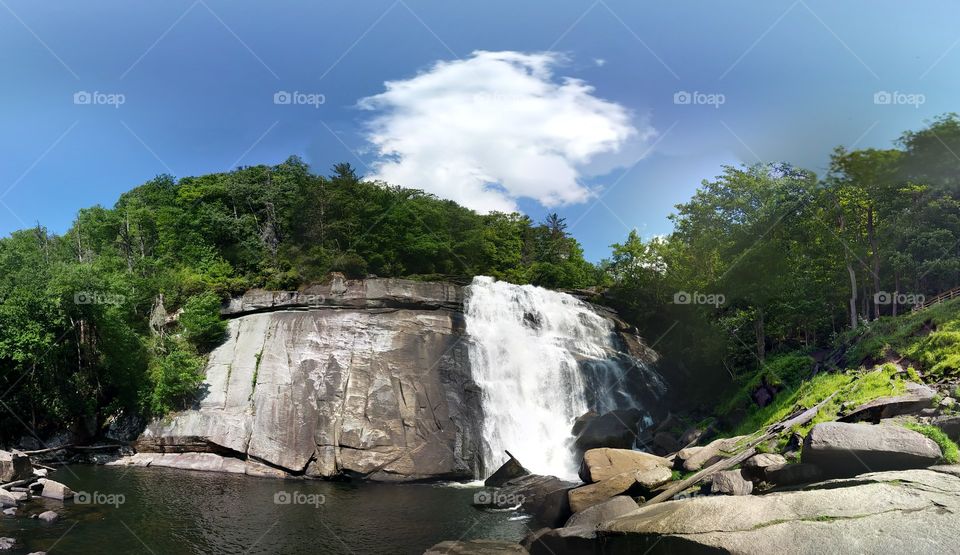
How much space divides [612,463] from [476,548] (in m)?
7.35

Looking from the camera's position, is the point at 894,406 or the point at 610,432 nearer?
the point at 894,406

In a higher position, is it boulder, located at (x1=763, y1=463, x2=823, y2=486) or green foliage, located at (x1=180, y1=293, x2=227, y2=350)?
green foliage, located at (x1=180, y1=293, x2=227, y2=350)

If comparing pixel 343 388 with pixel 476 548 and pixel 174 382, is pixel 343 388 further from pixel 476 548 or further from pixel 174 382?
pixel 476 548

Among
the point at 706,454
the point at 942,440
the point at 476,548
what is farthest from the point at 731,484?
the point at 476,548

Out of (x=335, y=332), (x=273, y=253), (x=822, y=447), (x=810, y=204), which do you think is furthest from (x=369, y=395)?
(x=810, y=204)

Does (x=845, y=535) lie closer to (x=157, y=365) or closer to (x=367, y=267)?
(x=157, y=365)

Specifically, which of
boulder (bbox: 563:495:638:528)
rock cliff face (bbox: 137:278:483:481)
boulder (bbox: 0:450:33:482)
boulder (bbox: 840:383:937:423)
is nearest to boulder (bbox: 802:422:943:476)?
boulder (bbox: 840:383:937:423)

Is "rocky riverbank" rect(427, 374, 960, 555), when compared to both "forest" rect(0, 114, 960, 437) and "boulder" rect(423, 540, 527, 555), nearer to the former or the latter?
"boulder" rect(423, 540, 527, 555)

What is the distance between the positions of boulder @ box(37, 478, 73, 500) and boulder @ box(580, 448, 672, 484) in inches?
829

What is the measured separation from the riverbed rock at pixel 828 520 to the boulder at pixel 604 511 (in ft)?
11.3

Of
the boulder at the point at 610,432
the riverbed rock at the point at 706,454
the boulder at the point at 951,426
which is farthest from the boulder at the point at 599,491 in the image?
the boulder at the point at 610,432

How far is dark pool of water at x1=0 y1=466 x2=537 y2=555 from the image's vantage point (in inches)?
701

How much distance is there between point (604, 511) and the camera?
17656mm

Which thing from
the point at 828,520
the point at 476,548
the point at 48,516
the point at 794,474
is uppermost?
the point at 794,474
